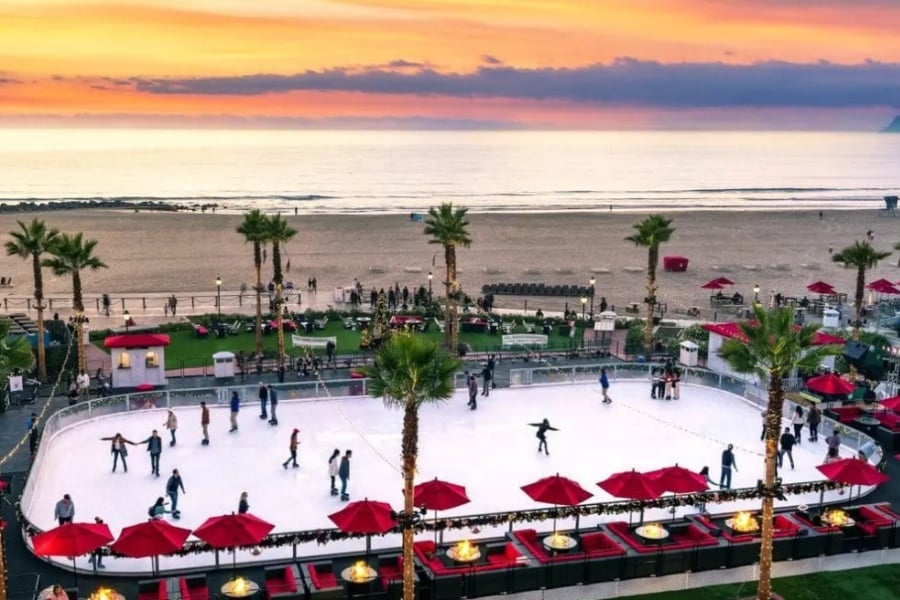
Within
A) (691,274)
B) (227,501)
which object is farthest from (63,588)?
(691,274)

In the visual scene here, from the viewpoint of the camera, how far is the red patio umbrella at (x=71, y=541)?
18.4 meters

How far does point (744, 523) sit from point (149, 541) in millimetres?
13038

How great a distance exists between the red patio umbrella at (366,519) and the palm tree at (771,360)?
7.53 m

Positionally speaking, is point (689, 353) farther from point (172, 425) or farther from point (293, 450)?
point (172, 425)

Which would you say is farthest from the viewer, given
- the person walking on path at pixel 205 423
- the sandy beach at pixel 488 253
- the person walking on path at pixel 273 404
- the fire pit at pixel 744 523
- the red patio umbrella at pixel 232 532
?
the sandy beach at pixel 488 253

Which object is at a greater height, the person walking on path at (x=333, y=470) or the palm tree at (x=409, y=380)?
the palm tree at (x=409, y=380)

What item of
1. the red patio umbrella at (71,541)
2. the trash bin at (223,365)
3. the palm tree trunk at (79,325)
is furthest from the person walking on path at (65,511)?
the trash bin at (223,365)

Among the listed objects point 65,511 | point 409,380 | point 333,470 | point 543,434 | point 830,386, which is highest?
point 409,380

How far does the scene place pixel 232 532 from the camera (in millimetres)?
19078

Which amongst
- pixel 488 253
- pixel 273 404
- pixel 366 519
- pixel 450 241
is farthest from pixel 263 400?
pixel 488 253

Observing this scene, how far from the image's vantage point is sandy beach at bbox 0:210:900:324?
215 ft

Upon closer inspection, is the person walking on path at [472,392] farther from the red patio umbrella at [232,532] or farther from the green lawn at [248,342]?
the red patio umbrella at [232,532]

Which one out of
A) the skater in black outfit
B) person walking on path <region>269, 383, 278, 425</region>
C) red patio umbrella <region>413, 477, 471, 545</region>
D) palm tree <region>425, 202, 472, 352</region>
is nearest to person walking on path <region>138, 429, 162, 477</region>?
person walking on path <region>269, 383, 278, 425</region>

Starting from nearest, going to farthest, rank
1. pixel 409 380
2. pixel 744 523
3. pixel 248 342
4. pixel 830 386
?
pixel 409 380
pixel 744 523
pixel 830 386
pixel 248 342
